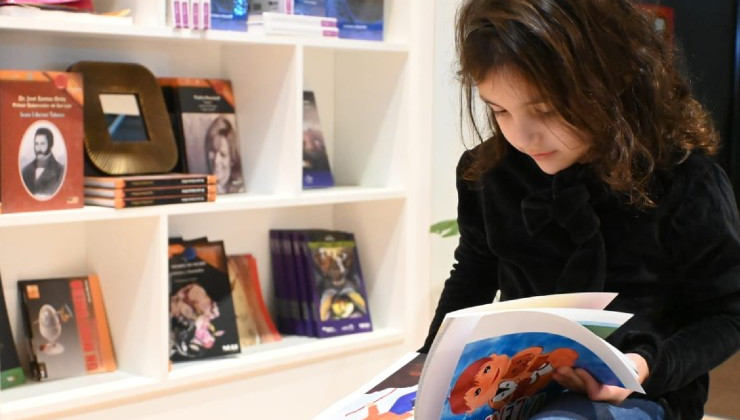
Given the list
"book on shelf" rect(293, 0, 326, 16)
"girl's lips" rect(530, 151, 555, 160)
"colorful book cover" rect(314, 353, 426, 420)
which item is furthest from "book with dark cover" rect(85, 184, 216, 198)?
"girl's lips" rect(530, 151, 555, 160)

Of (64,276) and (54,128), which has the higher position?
(54,128)

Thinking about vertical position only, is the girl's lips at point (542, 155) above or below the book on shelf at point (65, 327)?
above

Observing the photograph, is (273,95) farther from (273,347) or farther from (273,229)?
(273,347)

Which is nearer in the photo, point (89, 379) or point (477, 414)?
point (477, 414)

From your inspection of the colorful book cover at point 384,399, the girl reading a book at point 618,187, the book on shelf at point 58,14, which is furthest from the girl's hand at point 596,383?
the book on shelf at point 58,14

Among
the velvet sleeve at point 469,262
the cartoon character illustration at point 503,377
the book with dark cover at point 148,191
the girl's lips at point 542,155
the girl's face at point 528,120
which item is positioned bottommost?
the cartoon character illustration at point 503,377

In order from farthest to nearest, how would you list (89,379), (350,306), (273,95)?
1. (350,306)
2. (273,95)
3. (89,379)

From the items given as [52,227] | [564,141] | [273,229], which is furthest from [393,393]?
[273,229]

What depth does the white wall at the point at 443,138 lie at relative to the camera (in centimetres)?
275

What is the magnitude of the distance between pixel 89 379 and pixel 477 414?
1.32 m

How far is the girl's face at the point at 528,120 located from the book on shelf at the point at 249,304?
4.68ft

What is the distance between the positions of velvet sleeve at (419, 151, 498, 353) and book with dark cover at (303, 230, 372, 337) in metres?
1.13

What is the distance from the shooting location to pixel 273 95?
2.51 m

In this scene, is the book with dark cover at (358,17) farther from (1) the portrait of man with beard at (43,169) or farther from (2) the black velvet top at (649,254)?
(2) the black velvet top at (649,254)
